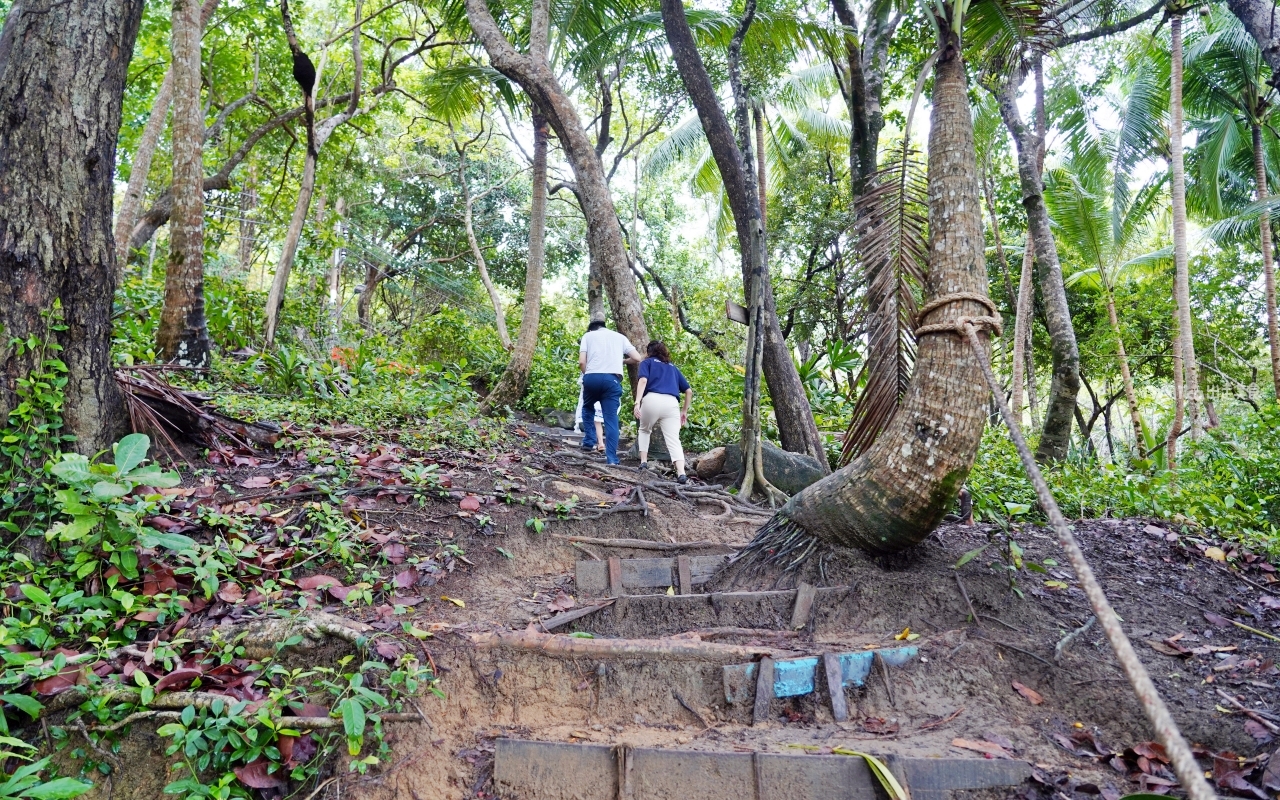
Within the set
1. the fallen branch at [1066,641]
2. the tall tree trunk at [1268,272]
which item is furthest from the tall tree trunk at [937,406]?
the tall tree trunk at [1268,272]

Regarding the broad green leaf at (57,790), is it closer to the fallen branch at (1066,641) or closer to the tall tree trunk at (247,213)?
the fallen branch at (1066,641)

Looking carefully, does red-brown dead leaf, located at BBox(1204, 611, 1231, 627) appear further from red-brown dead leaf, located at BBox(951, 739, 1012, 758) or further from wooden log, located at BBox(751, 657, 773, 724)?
wooden log, located at BBox(751, 657, 773, 724)

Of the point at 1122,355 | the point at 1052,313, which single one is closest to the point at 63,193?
the point at 1052,313

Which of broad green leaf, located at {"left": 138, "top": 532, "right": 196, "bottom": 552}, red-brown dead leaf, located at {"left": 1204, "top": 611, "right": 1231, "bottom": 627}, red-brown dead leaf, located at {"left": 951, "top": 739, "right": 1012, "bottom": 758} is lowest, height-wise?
red-brown dead leaf, located at {"left": 951, "top": 739, "right": 1012, "bottom": 758}

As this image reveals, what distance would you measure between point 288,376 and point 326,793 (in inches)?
192

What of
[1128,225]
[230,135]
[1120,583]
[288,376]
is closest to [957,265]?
[1120,583]

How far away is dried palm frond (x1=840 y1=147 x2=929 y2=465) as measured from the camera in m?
4.41

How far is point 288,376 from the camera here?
22.3ft

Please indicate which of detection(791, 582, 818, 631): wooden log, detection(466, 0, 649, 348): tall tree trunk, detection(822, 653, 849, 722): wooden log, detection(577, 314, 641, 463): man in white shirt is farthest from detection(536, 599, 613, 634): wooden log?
detection(466, 0, 649, 348): tall tree trunk

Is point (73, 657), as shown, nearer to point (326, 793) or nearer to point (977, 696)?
point (326, 793)

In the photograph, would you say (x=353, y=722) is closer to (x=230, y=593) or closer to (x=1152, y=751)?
(x=230, y=593)

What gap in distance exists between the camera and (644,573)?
4988 mm

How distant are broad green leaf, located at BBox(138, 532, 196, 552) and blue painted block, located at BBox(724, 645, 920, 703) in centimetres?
246

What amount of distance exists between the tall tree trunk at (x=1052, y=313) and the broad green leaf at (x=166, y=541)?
29.9 feet
